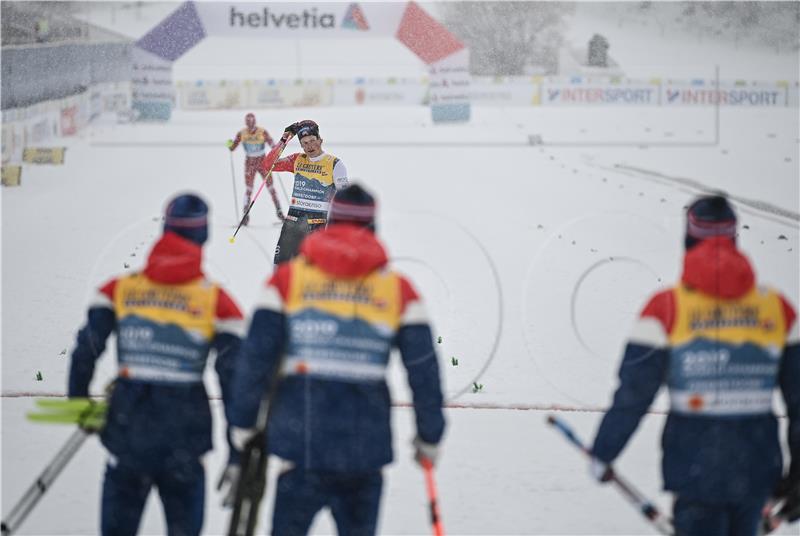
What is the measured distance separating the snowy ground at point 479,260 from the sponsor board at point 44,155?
0.82ft

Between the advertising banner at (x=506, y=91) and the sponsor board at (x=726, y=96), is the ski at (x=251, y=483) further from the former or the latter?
the advertising banner at (x=506, y=91)

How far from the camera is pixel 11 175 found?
20.8m

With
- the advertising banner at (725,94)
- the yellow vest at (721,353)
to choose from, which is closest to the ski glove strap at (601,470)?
the yellow vest at (721,353)

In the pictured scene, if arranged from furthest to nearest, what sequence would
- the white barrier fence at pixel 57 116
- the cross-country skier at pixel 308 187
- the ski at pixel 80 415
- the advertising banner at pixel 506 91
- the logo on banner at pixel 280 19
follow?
the advertising banner at pixel 506 91, the logo on banner at pixel 280 19, the white barrier fence at pixel 57 116, the cross-country skier at pixel 308 187, the ski at pixel 80 415

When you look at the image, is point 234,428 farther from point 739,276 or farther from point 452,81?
point 452,81

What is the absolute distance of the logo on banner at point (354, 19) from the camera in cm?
2909

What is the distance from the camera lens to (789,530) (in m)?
5.11

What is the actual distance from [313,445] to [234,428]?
12.3 inches

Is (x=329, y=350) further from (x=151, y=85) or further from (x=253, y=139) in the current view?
(x=151, y=85)

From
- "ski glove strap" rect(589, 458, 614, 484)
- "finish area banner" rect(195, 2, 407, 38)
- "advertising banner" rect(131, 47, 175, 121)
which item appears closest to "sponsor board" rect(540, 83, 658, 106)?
"finish area banner" rect(195, 2, 407, 38)

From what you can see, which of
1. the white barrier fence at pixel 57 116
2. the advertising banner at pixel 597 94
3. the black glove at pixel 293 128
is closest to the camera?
the black glove at pixel 293 128

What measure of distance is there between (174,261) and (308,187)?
487 cm

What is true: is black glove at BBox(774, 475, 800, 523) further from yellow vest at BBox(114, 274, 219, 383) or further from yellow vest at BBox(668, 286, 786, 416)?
yellow vest at BBox(114, 274, 219, 383)

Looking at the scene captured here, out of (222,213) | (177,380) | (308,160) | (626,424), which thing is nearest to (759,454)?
(626,424)
